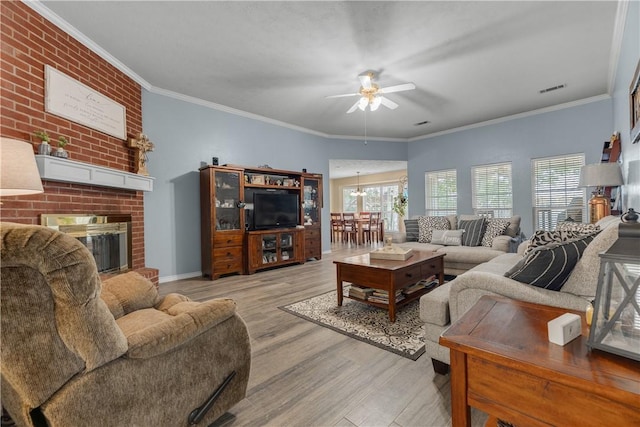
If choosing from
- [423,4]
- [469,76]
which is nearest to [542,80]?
[469,76]

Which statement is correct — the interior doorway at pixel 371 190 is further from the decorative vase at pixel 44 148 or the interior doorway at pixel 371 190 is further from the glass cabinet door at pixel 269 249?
the decorative vase at pixel 44 148

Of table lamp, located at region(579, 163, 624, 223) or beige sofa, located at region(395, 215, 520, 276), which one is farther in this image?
beige sofa, located at region(395, 215, 520, 276)

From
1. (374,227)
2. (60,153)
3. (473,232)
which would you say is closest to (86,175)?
(60,153)

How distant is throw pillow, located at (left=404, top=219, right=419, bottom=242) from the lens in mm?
5023

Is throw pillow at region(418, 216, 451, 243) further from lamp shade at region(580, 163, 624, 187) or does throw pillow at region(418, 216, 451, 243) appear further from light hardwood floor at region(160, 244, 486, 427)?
light hardwood floor at region(160, 244, 486, 427)

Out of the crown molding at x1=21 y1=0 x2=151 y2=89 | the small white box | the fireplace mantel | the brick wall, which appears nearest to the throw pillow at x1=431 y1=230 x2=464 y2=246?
the small white box

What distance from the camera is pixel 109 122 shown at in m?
3.32

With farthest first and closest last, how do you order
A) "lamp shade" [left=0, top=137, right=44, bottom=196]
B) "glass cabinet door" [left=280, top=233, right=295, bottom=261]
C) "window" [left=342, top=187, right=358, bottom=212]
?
"window" [left=342, top=187, right=358, bottom=212], "glass cabinet door" [left=280, top=233, right=295, bottom=261], "lamp shade" [left=0, top=137, right=44, bottom=196]

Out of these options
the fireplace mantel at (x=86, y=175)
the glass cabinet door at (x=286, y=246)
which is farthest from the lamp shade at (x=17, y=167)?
the glass cabinet door at (x=286, y=246)

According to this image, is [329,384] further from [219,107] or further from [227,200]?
[219,107]

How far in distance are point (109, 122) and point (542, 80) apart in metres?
5.67

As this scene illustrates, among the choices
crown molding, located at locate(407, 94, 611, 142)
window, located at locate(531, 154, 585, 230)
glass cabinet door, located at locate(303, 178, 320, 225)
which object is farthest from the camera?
glass cabinet door, located at locate(303, 178, 320, 225)

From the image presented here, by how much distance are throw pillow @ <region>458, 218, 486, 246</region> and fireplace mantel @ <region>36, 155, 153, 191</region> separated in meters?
4.58

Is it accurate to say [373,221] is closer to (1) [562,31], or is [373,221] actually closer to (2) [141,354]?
(1) [562,31]
